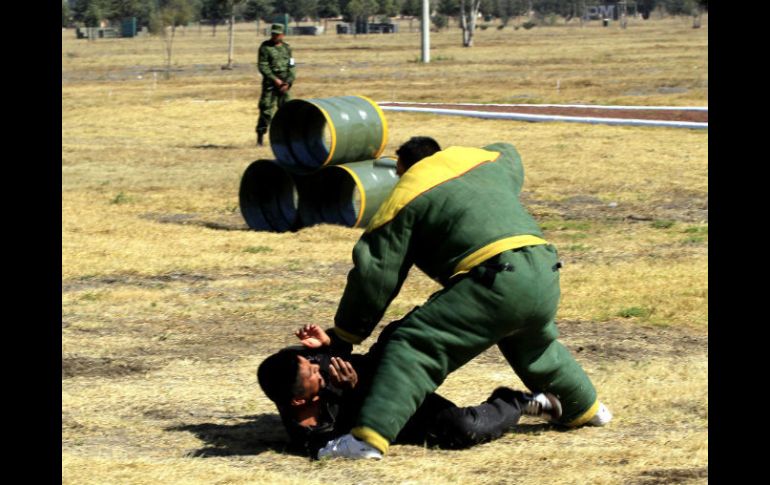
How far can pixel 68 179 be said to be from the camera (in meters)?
18.5

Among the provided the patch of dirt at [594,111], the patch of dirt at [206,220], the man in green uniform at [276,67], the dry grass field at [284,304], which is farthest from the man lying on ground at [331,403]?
the patch of dirt at [594,111]

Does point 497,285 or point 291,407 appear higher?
point 497,285

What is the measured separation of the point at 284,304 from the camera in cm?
1007

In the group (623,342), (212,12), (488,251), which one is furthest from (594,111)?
(212,12)

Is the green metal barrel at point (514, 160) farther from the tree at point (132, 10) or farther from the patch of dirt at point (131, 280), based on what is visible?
the tree at point (132, 10)

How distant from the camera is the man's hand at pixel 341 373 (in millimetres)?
6117

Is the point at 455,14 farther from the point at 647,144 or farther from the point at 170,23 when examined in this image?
the point at 647,144

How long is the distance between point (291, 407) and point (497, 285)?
1.19m

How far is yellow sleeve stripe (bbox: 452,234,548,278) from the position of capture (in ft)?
19.0

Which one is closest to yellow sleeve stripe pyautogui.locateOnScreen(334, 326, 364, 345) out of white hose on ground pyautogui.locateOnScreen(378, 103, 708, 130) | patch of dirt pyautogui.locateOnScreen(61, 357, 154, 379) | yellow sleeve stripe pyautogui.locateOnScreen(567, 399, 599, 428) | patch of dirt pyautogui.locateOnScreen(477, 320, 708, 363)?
yellow sleeve stripe pyautogui.locateOnScreen(567, 399, 599, 428)

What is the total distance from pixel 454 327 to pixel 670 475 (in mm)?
1141

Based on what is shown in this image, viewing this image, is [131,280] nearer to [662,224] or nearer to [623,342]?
[623,342]

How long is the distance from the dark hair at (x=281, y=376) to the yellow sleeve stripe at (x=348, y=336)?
0.74ft
